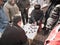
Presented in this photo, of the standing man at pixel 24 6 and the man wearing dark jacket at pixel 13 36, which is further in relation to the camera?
the standing man at pixel 24 6

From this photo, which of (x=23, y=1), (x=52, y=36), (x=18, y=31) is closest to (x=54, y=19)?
(x=18, y=31)

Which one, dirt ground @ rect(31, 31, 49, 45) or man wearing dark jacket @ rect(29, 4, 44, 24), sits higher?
man wearing dark jacket @ rect(29, 4, 44, 24)

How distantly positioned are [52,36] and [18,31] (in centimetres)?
186

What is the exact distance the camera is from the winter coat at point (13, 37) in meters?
4.63

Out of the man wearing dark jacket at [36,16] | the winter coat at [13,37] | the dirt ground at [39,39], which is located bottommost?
the dirt ground at [39,39]

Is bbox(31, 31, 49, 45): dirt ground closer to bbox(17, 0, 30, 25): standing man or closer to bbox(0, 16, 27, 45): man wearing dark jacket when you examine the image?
bbox(17, 0, 30, 25): standing man

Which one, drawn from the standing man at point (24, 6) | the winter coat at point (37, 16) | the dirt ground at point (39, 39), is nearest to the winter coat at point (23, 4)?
the standing man at point (24, 6)

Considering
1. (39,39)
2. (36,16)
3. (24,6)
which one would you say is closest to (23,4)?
(24,6)

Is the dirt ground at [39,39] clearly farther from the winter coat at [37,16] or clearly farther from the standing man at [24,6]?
the standing man at [24,6]

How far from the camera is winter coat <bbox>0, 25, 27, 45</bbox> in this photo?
4.63 m

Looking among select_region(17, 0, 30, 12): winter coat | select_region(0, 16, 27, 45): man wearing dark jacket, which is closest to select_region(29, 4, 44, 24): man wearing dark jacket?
select_region(17, 0, 30, 12): winter coat

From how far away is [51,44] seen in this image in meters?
2.65

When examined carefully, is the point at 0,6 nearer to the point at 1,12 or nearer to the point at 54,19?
the point at 1,12

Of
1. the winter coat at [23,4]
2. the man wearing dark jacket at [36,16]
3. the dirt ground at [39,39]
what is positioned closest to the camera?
the dirt ground at [39,39]
